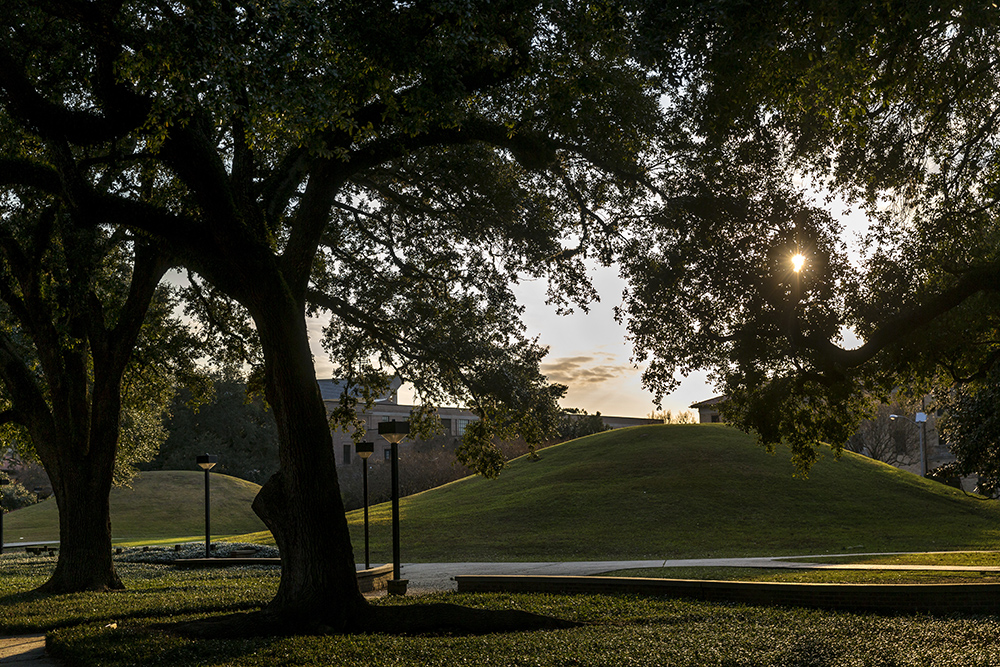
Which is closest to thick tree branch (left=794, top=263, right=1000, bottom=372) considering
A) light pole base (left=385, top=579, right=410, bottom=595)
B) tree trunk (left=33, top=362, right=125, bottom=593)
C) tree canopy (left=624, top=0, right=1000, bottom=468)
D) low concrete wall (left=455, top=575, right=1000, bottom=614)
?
tree canopy (left=624, top=0, right=1000, bottom=468)

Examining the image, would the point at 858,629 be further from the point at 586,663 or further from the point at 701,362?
the point at 701,362

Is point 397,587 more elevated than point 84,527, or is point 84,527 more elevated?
point 84,527

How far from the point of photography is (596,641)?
7.97 m

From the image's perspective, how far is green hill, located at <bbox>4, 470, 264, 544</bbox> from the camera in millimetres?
49188

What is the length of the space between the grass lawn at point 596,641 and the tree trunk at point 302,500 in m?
0.91

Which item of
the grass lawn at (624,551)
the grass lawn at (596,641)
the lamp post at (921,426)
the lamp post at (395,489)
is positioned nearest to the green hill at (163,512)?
the grass lawn at (624,551)

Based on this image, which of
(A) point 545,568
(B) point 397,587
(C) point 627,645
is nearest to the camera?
(C) point 627,645

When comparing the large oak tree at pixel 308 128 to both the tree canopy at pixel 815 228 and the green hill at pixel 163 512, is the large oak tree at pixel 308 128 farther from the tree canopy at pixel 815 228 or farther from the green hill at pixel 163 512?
the green hill at pixel 163 512

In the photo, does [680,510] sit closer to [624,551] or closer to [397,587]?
[624,551]

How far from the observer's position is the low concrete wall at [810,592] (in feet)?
33.1

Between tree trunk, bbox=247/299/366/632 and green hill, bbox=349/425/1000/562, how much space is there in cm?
1733

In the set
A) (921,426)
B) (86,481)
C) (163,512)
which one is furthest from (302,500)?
(921,426)

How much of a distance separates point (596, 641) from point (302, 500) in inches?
148

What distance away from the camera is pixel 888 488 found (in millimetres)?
38531
